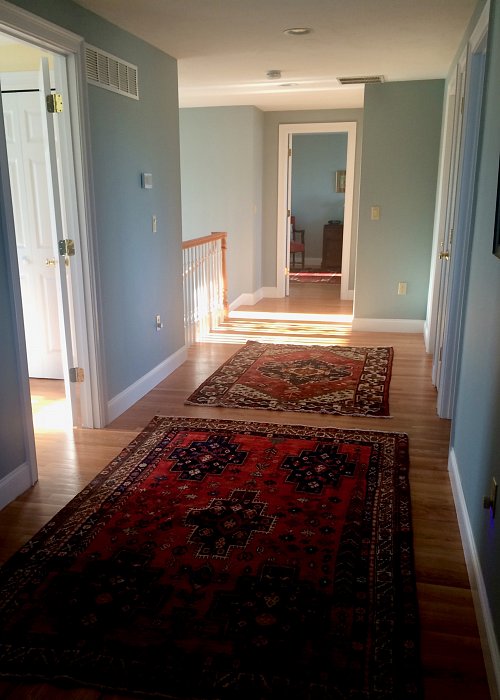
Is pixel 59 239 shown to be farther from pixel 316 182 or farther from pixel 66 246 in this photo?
pixel 316 182

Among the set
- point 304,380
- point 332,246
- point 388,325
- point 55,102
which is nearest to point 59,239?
point 55,102

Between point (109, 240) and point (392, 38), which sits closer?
point (109, 240)

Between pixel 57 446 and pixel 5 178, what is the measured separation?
153 cm

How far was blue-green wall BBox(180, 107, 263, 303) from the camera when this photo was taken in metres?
7.17

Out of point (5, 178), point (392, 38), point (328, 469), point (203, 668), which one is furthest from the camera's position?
point (392, 38)

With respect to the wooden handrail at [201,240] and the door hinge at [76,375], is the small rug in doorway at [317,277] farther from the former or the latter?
the door hinge at [76,375]

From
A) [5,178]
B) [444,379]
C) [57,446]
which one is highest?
[5,178]

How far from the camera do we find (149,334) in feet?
14.3

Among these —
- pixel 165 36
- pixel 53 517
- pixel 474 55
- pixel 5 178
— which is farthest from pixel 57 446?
pixel 474 55

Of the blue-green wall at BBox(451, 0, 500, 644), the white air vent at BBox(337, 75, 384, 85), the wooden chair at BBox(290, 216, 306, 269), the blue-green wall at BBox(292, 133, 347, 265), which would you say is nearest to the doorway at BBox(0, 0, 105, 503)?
the blue-green wall at BBox(451, 0, 500, 644)

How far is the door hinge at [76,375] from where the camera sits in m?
3.58

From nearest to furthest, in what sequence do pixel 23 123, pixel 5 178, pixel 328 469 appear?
pixel 5 178
pixel 328 469
pixel 23 123

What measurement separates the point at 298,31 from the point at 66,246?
193 centimetres

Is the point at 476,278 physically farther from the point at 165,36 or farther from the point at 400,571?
the point at 165,36
